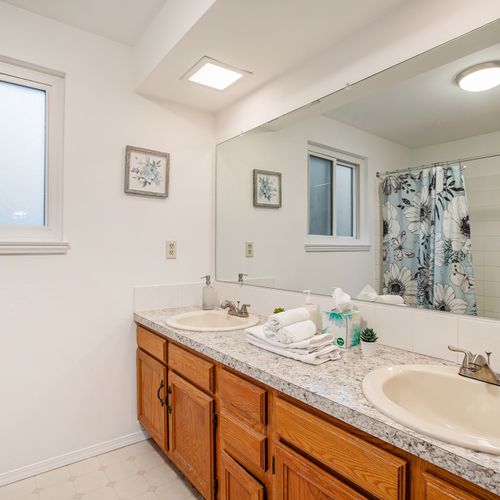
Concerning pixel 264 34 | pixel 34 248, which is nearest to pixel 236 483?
pixel 34 248

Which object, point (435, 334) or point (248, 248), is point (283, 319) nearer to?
point (435, 334)

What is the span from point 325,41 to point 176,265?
1492 millimetres

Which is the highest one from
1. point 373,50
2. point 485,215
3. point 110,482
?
point 373,50

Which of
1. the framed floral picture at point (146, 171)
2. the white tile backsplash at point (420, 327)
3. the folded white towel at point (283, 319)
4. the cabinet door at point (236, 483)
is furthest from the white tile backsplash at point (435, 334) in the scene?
the framed floral picture at point (146, 171)

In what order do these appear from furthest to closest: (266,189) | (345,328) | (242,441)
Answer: (266,189) → (345,328) → (242,441)

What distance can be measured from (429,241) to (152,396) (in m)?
1.59

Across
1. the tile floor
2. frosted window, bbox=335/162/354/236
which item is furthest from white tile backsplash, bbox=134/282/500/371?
the tile floor

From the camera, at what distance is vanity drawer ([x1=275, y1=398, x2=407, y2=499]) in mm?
785

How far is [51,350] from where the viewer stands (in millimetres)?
1877

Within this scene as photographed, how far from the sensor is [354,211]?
1573 mm

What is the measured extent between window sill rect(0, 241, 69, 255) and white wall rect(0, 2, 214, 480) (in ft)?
0.11

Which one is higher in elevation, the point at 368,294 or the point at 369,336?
the point at 368,294

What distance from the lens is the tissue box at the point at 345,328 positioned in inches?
52.9

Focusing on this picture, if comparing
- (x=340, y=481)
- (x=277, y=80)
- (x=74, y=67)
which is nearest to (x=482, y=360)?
(x=340, y=481)
